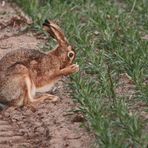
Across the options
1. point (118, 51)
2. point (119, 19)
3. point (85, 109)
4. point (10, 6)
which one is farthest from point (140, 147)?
point (10, 6)

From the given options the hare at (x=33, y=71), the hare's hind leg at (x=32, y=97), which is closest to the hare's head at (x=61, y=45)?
the hare at (x=33, y=71)

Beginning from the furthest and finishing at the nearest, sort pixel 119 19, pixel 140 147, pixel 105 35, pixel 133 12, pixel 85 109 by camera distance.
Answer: pixel 133 12, pixel 119 19, pixel 105 35, pixel 85 109, pixel 140 147

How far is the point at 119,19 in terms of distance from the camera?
36.0ft

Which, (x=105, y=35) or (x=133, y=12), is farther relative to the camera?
(x=133, y=12)

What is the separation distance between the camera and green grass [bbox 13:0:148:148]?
261 inches

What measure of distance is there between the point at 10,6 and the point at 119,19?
2.30 m

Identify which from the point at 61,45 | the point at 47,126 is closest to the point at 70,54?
the point at 61,45

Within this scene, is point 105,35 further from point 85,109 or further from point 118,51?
point 85,109

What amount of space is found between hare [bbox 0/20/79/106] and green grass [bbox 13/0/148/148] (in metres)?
0.28

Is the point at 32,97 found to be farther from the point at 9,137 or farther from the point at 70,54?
the point at 9,137

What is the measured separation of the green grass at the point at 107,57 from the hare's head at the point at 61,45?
11.2 inches

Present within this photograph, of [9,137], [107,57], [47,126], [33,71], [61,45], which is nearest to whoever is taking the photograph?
[9,137]

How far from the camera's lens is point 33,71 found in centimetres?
784

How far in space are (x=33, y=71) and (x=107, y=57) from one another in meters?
1.69
